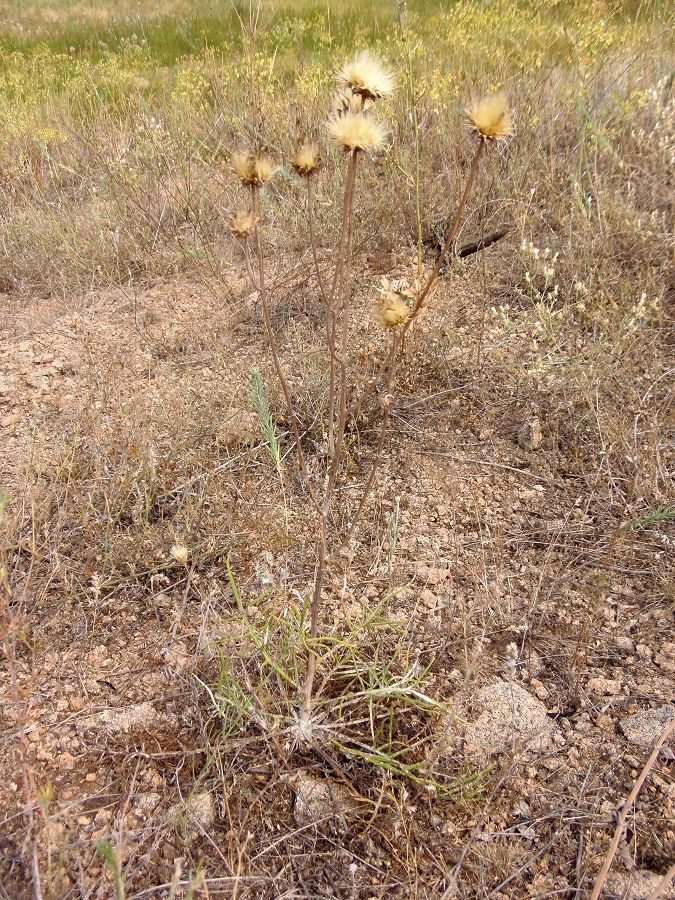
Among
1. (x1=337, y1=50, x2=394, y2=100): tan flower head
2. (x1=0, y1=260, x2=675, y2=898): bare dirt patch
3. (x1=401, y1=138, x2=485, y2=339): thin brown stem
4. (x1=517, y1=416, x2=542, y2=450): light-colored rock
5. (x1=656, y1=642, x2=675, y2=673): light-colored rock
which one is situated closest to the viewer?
(x1=401, y1=138, x2=485, y2=339): thin brown stem

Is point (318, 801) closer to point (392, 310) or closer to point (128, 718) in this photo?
point (128, 718)

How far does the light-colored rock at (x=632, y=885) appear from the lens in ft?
3.33

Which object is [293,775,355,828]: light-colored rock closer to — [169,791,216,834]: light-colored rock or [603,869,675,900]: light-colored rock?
[169,791,216,834]: light-colored rock

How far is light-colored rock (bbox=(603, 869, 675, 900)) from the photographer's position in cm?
101

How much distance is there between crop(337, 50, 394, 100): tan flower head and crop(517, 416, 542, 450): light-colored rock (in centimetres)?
118

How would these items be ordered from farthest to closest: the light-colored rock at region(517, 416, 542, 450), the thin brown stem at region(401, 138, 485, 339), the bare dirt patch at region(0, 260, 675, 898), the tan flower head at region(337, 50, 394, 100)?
1. the light-colored rock at region(517, 416, 542, 450)
2. the bare dirt patch at region(0, 260, 675, 898)
3. the tan flower head at region(337, 50, 394, 100)
4. the thin brown stem at region(401, 138, 485, 339)

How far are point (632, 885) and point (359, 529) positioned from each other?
3.11ft

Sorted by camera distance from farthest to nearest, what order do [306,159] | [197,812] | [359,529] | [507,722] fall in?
[359,529] < [507,722] < [197,812] < [306,159]

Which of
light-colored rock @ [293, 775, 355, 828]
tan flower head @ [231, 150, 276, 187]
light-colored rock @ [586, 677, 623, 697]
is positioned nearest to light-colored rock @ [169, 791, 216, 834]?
light-colored rock @ [293, 775, 355, 828]

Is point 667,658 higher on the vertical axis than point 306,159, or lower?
lower

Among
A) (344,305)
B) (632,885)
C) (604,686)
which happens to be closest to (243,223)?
(344,305)

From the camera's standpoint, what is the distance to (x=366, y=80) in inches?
36.7

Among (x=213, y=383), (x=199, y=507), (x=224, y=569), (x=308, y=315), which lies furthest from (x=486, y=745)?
(x=308, y=315)

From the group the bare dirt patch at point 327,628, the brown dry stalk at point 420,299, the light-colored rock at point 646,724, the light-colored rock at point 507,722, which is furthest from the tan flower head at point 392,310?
the light-colored rock at point 646,724
